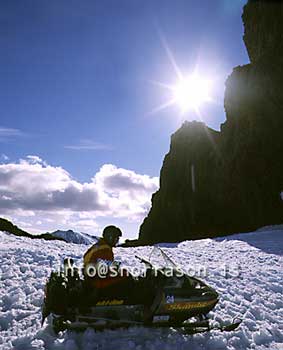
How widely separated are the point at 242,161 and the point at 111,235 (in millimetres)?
44054

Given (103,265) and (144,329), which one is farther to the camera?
(144,329)

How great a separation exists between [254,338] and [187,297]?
1.54 m

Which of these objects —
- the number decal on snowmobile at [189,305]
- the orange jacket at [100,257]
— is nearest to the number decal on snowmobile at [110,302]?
the orange jacket at [100,257]

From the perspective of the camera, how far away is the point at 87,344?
5684 millimetres

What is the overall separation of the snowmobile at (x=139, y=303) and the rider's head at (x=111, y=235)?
78 centimetres

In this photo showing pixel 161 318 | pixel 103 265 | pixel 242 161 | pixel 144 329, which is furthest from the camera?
pixel 242 161

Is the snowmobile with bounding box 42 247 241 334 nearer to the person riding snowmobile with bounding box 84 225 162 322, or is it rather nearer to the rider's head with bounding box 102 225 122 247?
the person riding snowmobile with bounding box 84 225 162 322

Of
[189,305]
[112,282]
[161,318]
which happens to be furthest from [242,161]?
[112,282]

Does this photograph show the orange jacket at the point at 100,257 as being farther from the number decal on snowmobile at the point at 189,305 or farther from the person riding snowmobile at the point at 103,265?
the number decal on snowmobile at the point at 189,305

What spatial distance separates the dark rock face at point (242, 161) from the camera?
44.6m

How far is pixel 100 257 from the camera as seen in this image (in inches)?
233

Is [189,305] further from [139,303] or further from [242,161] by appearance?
[242,161]

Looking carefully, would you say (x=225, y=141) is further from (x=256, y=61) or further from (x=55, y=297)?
(x=55, y=297)

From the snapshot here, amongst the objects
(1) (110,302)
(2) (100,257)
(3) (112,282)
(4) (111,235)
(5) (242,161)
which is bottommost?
(1) (110,302)
